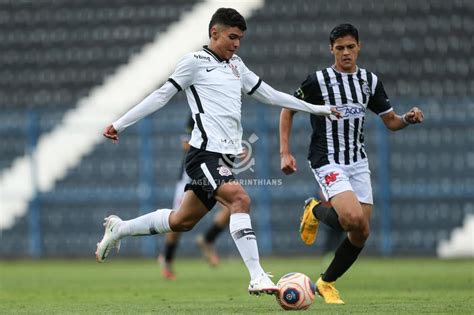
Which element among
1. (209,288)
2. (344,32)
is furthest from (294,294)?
(209,288)

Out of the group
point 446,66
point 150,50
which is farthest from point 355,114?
point 150,50

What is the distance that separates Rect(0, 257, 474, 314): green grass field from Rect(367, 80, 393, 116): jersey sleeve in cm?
148

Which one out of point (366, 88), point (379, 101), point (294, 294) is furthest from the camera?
point (379, 101)

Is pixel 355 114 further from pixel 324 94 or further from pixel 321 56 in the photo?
pixel 321 56

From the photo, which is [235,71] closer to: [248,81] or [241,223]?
[248,81]

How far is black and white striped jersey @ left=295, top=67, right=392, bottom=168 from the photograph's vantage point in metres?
7.96

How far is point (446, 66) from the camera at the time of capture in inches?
624

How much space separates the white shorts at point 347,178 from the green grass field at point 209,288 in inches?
32.4

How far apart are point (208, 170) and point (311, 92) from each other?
4.35ft

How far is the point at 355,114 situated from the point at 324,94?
284 mm

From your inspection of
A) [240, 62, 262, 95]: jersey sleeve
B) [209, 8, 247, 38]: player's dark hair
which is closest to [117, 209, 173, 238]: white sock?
[240, 62, 262, 95]: jersey sleeve

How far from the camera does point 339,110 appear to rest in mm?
7977

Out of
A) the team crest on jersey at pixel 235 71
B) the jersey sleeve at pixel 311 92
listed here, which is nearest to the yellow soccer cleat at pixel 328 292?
the jersey sleeve at pixel 311 92

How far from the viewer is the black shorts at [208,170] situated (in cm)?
719
